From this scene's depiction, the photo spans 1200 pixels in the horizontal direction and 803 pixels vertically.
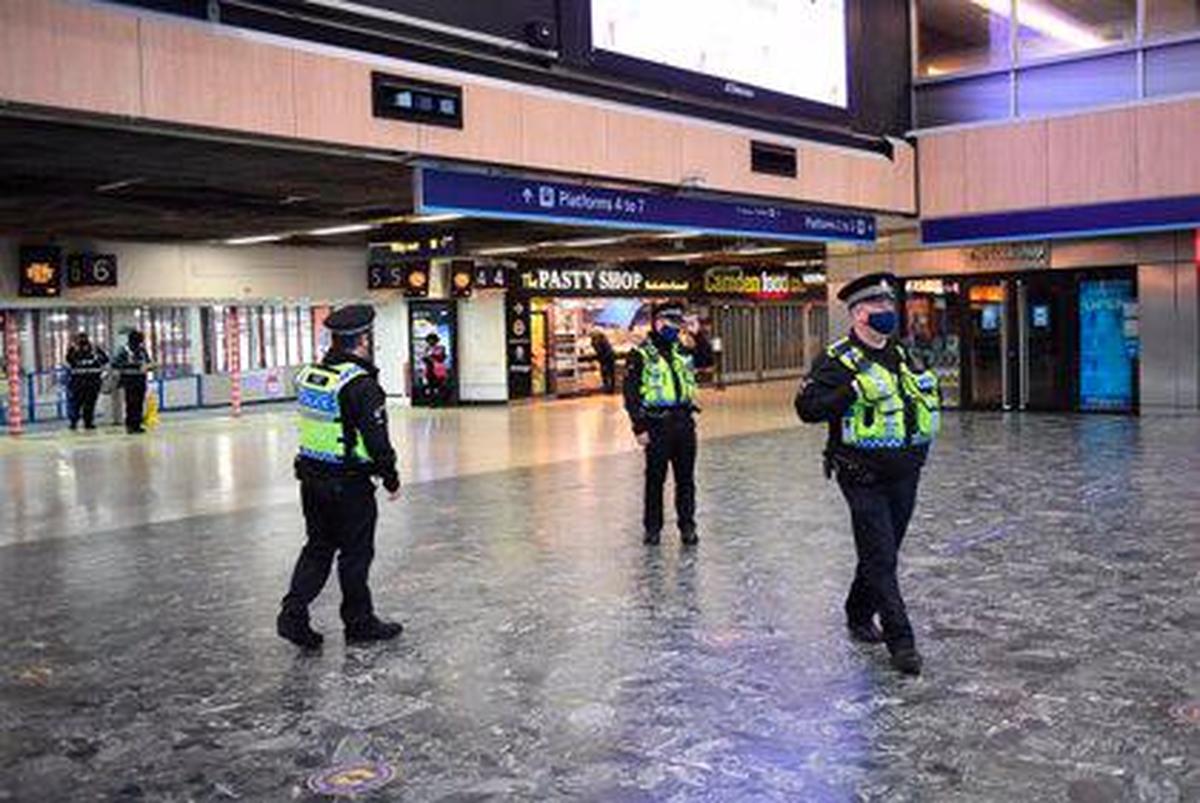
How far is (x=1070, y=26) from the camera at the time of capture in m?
16.6

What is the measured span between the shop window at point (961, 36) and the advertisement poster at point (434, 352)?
35.0 feet

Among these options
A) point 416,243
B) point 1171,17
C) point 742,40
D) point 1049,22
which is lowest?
point 416,243

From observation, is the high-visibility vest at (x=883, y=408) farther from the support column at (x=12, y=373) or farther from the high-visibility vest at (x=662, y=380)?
→ the support column at (x=12, y=373)

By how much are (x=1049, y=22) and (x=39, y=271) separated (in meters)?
15.0

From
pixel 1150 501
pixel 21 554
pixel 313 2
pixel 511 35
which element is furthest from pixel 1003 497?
pixel 21 554

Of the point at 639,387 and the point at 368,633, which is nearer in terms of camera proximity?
the point at 368,633

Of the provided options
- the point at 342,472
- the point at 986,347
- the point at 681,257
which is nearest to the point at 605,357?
the point at 681,257

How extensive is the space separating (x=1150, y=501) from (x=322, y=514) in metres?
6.44

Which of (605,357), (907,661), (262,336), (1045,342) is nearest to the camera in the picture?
(907,661)

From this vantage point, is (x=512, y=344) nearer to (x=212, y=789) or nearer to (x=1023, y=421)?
(x=1023, y=421)

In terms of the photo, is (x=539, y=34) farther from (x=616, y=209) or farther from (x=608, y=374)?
(x=608, y=374)

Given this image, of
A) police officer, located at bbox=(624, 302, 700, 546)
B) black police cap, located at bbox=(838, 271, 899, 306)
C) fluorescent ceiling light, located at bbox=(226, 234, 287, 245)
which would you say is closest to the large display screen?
police officer, located at bbox=(624, 302, 700, 546)

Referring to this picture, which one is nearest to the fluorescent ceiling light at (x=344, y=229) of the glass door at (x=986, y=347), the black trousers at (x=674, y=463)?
the glass door at (x=986, y=347)

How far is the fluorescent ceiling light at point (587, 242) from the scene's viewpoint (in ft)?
66.0
